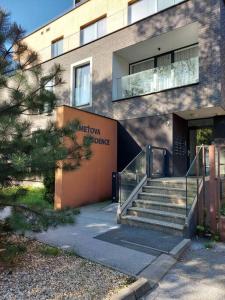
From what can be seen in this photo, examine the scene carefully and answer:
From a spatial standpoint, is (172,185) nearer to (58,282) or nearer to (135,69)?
(58,282)

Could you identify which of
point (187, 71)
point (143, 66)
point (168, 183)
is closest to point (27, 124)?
point (168, 183)

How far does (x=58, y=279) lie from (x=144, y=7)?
12802 mm

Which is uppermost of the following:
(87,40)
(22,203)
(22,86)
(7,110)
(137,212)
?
(87,40)

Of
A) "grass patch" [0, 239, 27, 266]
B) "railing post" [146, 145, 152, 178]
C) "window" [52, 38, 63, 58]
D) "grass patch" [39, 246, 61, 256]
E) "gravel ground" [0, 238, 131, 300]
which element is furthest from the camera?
"window" [52, 38, 63, 58]

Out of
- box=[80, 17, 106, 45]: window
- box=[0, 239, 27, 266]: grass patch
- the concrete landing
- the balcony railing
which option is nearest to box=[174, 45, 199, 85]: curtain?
the balcony railing

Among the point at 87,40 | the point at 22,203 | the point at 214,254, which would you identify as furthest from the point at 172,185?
the point at 87,40

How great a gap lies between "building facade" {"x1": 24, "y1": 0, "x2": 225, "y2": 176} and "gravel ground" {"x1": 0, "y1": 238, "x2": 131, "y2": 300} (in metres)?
6.48

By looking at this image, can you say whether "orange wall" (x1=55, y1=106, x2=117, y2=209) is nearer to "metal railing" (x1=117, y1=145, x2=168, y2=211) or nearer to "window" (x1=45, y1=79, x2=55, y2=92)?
"metal railing" (x1=117, y1=145, x2=168, y2=211)

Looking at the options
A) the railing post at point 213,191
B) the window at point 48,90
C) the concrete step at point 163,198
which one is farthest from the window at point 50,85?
the concrete step at point 163,198

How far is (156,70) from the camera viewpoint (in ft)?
40.0

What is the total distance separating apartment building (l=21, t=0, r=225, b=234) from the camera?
1080cm

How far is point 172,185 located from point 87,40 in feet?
34.6

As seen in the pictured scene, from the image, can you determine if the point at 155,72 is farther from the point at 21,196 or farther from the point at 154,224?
the point at 21,196

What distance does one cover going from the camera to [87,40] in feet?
52.6
